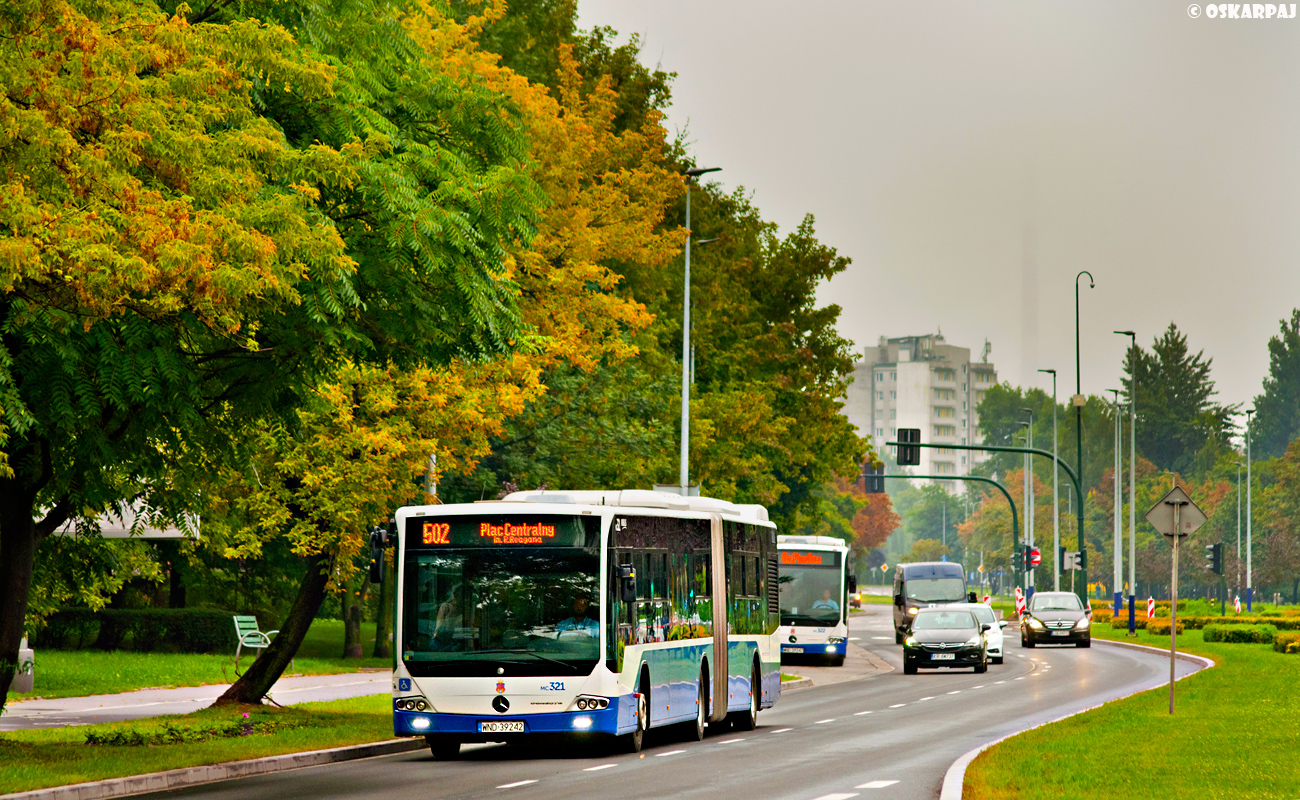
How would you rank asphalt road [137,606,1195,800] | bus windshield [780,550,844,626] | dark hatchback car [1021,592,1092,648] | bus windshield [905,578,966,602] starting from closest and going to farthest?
asphalt road [137,606,1195,800] < bus windshield [780,550,844,626] < dark hatchback car [1021,592,1092,648] < bus windshield [905,578,966,602]

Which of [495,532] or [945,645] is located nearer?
[495,532]

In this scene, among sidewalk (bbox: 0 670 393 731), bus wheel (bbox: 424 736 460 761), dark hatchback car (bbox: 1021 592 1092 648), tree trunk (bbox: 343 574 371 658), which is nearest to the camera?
bus wheel (bbox: 424 736 460 761)

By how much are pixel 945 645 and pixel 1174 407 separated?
123144 millimetres

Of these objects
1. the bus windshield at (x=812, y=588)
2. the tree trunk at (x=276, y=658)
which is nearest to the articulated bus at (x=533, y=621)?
the tree trunk at (x=276, y=658)

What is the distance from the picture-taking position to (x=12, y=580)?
1727 cm

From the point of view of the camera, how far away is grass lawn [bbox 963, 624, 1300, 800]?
13.9 metres

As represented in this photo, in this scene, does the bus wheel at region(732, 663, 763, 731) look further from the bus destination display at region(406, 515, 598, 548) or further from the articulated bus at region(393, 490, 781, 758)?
the bus destination display at region(406, 515, 598, 548)

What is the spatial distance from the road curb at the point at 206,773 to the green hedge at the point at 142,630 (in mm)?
21361

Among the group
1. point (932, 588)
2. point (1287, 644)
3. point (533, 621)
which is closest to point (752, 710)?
point (533, 621)

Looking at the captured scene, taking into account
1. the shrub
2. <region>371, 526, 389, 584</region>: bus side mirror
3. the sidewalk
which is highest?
<region>371, 526, 389, 584</region>: bus side mirror

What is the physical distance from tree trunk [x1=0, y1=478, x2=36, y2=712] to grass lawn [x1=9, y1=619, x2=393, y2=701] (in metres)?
10.3

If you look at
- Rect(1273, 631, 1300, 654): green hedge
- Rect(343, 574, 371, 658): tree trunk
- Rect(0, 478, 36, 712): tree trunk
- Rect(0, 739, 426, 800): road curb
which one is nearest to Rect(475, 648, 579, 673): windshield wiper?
Rect(0, 739, 426, 800): road curb

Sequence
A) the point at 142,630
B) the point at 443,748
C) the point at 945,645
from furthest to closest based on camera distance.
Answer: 1. the point at 142,630
2. the point at 945,645
3. the point at 443,748

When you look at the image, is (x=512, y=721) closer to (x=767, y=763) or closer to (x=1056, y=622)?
(x=767, y=763)
